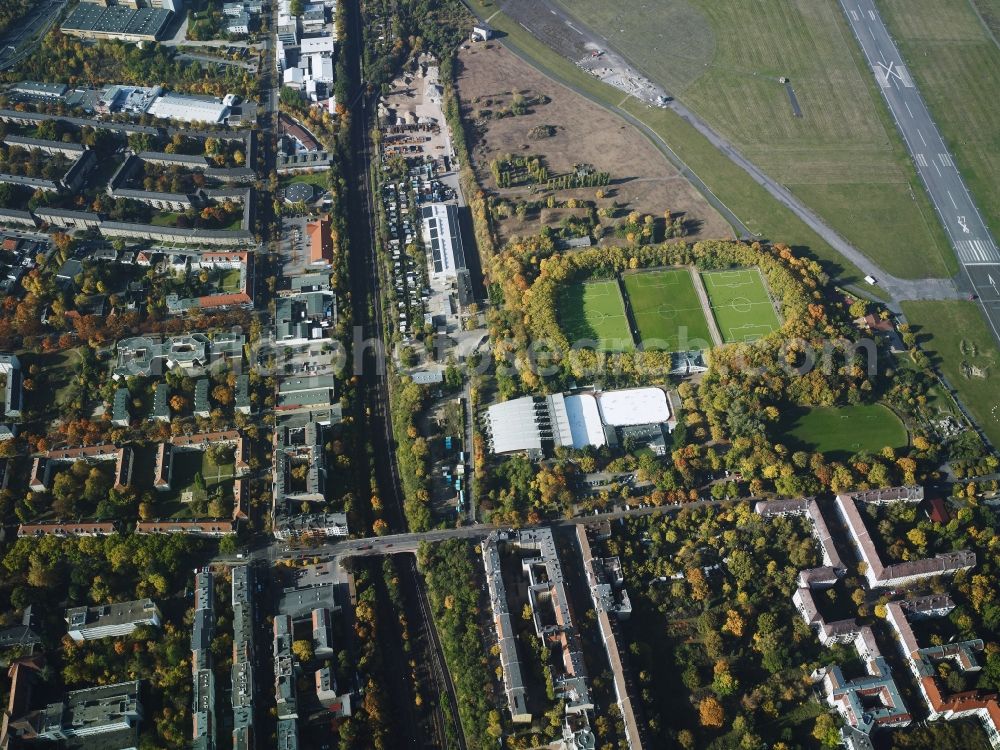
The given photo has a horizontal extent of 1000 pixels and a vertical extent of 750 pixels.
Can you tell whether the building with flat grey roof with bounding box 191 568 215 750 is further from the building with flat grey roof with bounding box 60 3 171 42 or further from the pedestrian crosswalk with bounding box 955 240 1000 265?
the pedestrian crosswalk with bounding box 955 240 1000 265

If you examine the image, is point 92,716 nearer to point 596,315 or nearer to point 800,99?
point 596,315

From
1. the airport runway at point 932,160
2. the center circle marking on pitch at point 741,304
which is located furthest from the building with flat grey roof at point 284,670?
the airport runway at point 932,160

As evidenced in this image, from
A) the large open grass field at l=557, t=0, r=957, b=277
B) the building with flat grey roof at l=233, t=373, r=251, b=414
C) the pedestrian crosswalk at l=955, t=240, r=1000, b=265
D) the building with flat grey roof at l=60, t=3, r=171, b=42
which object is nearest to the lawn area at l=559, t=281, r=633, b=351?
the large open grass field at l=557, t=0, r=957, b=277

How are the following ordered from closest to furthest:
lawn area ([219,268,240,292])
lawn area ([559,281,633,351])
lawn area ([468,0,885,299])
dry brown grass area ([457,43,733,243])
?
lawn area ([559,281,633,351]), lawn area ([219,268,240,292]), lawn area ([468,0,885,299]), dry brown grass area ([457,43,733,243])

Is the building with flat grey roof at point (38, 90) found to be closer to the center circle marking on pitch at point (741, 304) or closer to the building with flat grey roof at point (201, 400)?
the building with flat grey roof at point (201, 400)

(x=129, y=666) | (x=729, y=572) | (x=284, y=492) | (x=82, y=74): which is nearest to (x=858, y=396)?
(x=729, y=572)

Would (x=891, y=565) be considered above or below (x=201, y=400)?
below

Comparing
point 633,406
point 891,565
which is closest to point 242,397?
point 633,406
